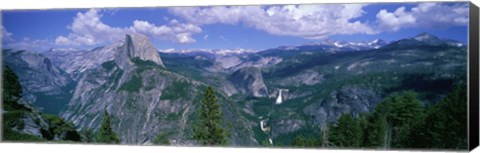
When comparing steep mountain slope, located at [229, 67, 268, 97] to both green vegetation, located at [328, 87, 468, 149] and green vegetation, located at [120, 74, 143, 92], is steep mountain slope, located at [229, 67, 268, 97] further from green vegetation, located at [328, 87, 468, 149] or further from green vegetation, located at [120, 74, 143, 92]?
green vegetation, located at [120, 74, 143, 92]

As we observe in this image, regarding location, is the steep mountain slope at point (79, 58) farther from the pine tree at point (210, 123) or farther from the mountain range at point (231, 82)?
the pine tree at point (210, 123)

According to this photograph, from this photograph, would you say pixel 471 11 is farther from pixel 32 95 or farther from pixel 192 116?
pixel 32 95

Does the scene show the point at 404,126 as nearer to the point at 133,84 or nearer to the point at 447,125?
the point at 447,125

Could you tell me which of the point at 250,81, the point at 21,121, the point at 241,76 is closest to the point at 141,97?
the point at 241,76

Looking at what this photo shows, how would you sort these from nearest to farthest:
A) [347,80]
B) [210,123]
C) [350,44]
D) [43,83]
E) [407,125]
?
[407,125]
[350,44]
[347,80]
[210,123]
[43,83]

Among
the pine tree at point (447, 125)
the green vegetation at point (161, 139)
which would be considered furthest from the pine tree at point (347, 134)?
the green vegetation at point (161, 139)

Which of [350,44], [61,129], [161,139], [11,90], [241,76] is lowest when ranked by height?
[161,139]

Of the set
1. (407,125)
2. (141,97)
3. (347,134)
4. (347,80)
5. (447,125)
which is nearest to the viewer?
(447,125)
